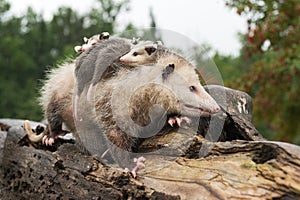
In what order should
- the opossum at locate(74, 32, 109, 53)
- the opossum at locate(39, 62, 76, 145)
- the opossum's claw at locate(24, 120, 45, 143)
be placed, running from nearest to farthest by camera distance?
the opossum at locate(74, 32, 109, 53) → the opossum at locate(39, 62, 76, 145) → the opossum's claw at locate(24, 120, 45, 143)

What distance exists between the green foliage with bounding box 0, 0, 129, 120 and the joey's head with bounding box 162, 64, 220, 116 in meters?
20.6

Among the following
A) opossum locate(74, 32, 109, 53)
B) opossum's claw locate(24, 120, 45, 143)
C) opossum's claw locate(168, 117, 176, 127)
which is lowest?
opossum's claw locate(24, 120, 45, 143)

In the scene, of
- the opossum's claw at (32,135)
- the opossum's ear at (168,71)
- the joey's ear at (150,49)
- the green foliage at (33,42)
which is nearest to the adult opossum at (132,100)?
the opossum's ear at (168,71)

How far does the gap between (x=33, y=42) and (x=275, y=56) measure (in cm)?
2211

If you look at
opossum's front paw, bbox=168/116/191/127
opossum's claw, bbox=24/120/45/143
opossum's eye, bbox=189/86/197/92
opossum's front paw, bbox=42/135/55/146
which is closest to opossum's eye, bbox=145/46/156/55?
opossum's eye, bbox=189/86/197/92

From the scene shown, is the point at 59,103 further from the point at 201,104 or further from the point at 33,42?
the point at 33,42

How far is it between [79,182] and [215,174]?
1166mm

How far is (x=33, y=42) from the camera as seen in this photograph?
93.2 ft

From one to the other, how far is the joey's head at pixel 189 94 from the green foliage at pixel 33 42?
67.7 ft

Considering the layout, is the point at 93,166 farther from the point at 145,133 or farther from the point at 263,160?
the point at 263,160

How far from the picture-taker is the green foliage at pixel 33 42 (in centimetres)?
2533

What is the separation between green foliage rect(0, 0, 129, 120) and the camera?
83.1 ft

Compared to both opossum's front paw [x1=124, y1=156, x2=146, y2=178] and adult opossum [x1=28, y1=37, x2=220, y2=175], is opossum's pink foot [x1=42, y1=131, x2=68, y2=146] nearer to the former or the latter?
adult opossum [x1=28, y1=37, x2=220, y2=175]

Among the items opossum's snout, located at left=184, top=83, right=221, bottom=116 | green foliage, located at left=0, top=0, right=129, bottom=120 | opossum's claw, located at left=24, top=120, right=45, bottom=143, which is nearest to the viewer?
opossum's snout, located at left=184, top=83, right=221, bottom=116
